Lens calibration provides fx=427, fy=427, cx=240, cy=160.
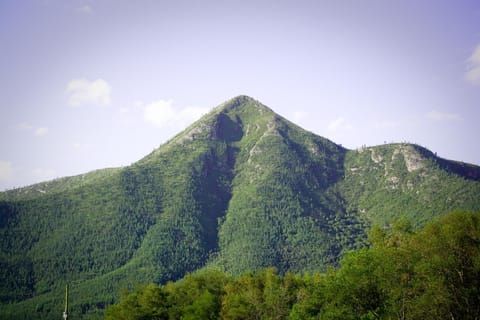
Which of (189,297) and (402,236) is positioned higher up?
(402,236)

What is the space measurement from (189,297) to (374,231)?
144 feet

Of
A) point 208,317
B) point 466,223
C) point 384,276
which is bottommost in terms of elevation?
point 208,317

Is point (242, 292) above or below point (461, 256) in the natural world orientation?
below

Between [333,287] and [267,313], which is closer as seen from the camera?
[333,287]


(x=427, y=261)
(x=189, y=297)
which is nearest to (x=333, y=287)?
(x=427, y=261)

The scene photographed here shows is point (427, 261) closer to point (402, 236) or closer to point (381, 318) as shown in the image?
point (381, 318)

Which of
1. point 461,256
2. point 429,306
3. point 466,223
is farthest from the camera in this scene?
point 466,223

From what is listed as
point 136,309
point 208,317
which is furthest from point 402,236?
point 136,309

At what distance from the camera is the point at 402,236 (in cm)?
8644

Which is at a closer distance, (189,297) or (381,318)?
(381,318)

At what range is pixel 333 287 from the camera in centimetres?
Answer: 6475

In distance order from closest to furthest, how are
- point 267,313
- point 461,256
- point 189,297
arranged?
point 461,256, point 267,313, point 189,297

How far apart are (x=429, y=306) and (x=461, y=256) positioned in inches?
369

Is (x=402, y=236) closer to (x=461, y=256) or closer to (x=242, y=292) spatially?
(x=461, y=256)
